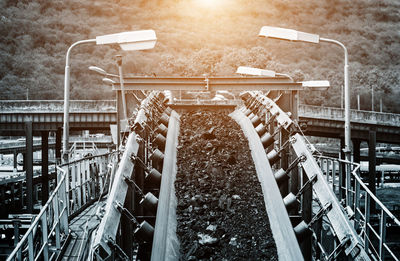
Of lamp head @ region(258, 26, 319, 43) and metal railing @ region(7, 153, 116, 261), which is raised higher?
lamp head @ region(258, 26, 319, 43)

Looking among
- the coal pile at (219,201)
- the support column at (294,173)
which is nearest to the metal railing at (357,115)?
the support column at (294,173)

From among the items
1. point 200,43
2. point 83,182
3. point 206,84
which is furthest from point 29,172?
point 200,43

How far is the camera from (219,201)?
8.38 m

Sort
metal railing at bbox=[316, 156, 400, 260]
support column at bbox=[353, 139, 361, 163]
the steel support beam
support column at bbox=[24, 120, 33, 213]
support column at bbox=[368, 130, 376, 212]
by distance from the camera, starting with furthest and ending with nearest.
Answer: 1. support column at bbox=[353, 139, 361, 163]
2. support column at bbox=[368, 130, 376, 212]
3. support column at bbox=[24, 120, 33, 213]
4. the steel support beam
5. metal railing at bbox=[316, 156, 400, 260]

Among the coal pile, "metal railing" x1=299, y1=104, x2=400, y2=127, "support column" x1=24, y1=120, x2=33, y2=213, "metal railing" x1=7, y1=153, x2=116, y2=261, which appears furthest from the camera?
"metal railing" x1=299, y1=104, x2=400, y2=127

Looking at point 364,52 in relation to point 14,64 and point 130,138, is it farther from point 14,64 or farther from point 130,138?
point 130,138

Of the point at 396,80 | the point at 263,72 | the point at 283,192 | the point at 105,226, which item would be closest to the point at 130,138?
the point at 105,226

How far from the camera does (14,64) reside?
4569 inches

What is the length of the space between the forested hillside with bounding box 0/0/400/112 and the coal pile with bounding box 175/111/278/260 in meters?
67.7

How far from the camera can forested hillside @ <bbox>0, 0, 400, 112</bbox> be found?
311 feet

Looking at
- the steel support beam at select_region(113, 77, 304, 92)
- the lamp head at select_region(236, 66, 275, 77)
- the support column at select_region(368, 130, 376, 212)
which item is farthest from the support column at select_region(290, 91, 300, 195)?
the support column at select_region(368, 130, 376, 212)

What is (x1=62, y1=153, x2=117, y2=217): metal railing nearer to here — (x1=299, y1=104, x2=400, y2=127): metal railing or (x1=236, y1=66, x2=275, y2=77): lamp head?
(x1=236, y1=66, x2=275, y2=77): lamp head

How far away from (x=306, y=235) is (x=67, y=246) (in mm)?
5599

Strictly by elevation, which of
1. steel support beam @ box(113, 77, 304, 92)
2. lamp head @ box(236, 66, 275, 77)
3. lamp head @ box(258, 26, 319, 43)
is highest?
lamp head @ box(258, 26, 319, 43)
